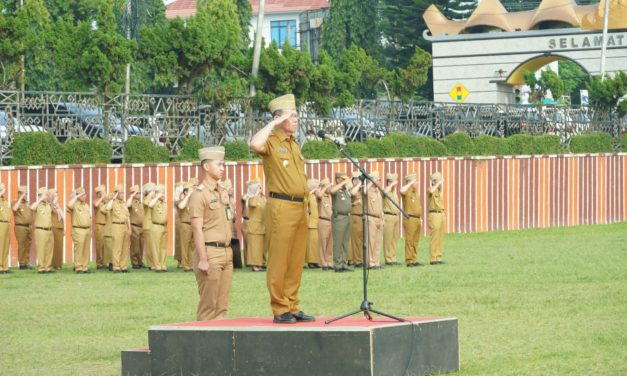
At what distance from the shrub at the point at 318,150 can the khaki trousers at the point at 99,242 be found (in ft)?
23.1

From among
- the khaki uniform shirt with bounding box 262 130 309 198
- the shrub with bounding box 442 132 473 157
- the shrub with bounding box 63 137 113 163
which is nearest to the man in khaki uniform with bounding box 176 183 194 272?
the shrub with bounding box 63 137 113 163

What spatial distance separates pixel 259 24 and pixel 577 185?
10696 millimetres

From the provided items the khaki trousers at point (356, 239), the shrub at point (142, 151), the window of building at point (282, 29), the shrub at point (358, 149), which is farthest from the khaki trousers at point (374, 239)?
the window of building at point (282, 29)

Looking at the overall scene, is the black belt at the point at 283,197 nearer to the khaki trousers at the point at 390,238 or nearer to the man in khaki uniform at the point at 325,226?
the man in khaki uniform at the point at 325,226

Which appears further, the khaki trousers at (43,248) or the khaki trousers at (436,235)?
the khaki trousers at (436,235)

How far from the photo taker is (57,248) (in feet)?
85.0

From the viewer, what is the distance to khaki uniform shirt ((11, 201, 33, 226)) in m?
26.1

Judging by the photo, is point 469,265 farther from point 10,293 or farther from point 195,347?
point 195,347

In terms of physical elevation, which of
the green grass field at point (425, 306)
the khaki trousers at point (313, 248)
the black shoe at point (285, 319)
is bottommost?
the green grass field at point (425, 306)

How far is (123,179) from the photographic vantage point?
2834 cm

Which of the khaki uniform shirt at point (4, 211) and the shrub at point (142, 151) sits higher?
the shrub at point (142, 151)

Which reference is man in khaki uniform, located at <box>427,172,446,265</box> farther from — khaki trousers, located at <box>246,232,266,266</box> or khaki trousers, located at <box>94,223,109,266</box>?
khaki trousers, located at <box>94,223,109,266</box>

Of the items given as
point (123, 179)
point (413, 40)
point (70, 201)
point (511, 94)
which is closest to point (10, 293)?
point (70, 201)

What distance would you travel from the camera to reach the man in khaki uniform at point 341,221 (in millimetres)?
25188
